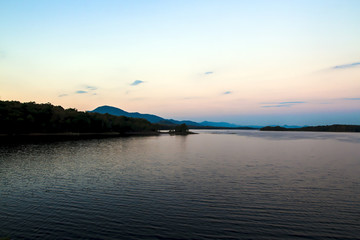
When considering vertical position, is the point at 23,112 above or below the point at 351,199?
above

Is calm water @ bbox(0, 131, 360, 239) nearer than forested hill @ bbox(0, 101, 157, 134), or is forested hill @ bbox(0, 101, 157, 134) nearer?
calm water @ bbox(0, 131, 360, 239)

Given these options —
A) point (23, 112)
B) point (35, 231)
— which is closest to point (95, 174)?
point (35, 231)

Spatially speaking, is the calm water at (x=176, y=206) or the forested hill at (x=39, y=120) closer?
the calm water at (x=176, y=206)

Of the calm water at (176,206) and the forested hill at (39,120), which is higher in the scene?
the forested hill at (39,120)

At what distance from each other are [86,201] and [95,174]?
1332cm

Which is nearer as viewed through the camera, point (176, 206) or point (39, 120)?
point (176, 206)

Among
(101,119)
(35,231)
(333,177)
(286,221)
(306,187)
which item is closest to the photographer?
(35,231)

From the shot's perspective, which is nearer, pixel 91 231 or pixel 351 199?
pixel 91 231

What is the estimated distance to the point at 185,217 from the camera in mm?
18094

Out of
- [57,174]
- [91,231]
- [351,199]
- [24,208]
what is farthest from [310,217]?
[57,174]

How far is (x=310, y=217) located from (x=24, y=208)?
24.7 meters

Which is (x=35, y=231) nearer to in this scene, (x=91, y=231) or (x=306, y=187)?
(x=91, y=231)

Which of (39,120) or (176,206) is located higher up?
(39,120)

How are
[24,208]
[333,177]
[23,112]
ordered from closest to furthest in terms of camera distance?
[24,208] → [333,177] → [23,112]
